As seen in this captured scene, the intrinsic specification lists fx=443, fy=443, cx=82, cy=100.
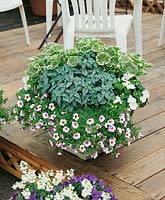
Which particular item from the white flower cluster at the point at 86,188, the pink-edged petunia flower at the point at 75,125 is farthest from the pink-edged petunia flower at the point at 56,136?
the white flower cluster at the point at 86,188

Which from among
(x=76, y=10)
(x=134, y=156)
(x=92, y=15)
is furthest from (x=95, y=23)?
(x=134, y=156)

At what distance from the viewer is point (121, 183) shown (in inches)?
79.3

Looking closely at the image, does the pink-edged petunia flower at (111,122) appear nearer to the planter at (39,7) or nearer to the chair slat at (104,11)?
the chair slat at (104,11)

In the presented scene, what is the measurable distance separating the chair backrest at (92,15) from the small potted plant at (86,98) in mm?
1054

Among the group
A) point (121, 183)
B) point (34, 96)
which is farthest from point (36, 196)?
point (34, 96)

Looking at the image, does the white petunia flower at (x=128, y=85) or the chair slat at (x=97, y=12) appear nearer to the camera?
the white petunia flower at (x=128, y=85)

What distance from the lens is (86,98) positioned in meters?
2.03

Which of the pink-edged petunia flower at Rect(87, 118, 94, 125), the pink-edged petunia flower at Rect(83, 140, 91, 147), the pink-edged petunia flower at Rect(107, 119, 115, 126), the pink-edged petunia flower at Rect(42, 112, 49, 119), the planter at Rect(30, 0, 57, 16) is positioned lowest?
the planter at Rect(30, 0, 57, 16)

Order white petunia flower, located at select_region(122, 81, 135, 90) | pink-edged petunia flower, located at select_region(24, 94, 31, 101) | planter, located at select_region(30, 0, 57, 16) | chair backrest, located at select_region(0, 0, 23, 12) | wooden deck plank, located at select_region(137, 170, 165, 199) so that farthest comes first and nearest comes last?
planter, located at select_region(30, 0, 57, 16) < chair backrest, located at select_region(0, 0, 23, 12) < pink-edged petunia flower, located at select_region(24, 94, 31, 101) < white petunia flower, located at select_region(122, 81, 135, 90) < wooden deck plank, located at select_region(137, 170, 165, 199)

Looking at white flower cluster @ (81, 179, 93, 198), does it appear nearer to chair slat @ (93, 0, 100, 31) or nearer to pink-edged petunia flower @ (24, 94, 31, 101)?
pink-edged petunia flower @ (24, 94, 31, 101)

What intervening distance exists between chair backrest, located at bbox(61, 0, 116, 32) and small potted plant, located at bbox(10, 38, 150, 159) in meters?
1.05

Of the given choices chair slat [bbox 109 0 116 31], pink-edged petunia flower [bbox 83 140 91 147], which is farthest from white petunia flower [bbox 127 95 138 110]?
chair slat [bbox 109 0 116 31]

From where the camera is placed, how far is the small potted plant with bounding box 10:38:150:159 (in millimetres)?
2010

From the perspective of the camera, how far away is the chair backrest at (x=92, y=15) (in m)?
3.16
